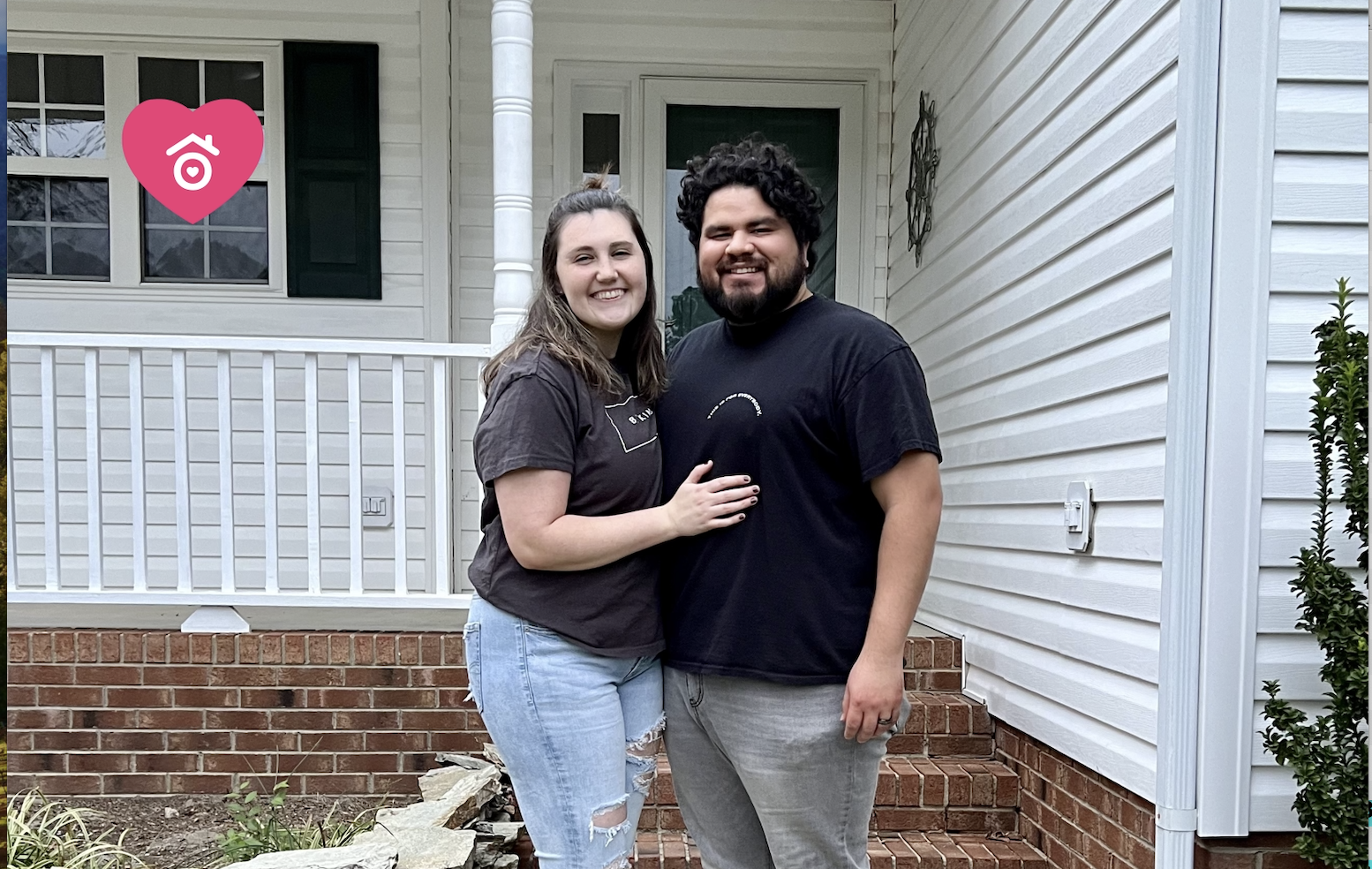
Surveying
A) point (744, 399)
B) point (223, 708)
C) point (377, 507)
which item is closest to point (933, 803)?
point (744, 399)

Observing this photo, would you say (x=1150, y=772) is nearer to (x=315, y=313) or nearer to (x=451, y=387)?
(x=451, y=387)

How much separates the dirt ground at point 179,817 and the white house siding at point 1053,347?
2209 millimetres

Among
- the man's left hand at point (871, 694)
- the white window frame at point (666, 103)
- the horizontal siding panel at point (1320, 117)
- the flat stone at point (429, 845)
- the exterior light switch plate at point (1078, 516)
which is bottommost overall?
the flat stone at point (429, 845)

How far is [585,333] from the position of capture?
1.68 meters

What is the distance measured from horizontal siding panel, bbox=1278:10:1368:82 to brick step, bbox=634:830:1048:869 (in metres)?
2.14

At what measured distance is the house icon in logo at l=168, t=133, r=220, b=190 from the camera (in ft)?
13.9

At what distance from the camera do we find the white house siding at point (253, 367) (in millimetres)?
4391

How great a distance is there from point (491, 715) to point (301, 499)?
327 cm

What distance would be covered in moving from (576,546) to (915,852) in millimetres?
1877

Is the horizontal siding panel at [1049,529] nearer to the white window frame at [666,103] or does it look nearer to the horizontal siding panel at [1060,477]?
the horizontal siding panel at [1060,477]

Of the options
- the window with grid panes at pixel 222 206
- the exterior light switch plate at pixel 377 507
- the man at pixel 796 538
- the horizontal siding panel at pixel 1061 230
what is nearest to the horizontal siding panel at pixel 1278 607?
the horizontal siding panel at pixel 1061 230

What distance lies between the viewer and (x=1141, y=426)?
7.94ft

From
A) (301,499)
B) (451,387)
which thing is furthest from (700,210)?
(301,499)

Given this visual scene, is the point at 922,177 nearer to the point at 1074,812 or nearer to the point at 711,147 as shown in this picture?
the point at 711,147
